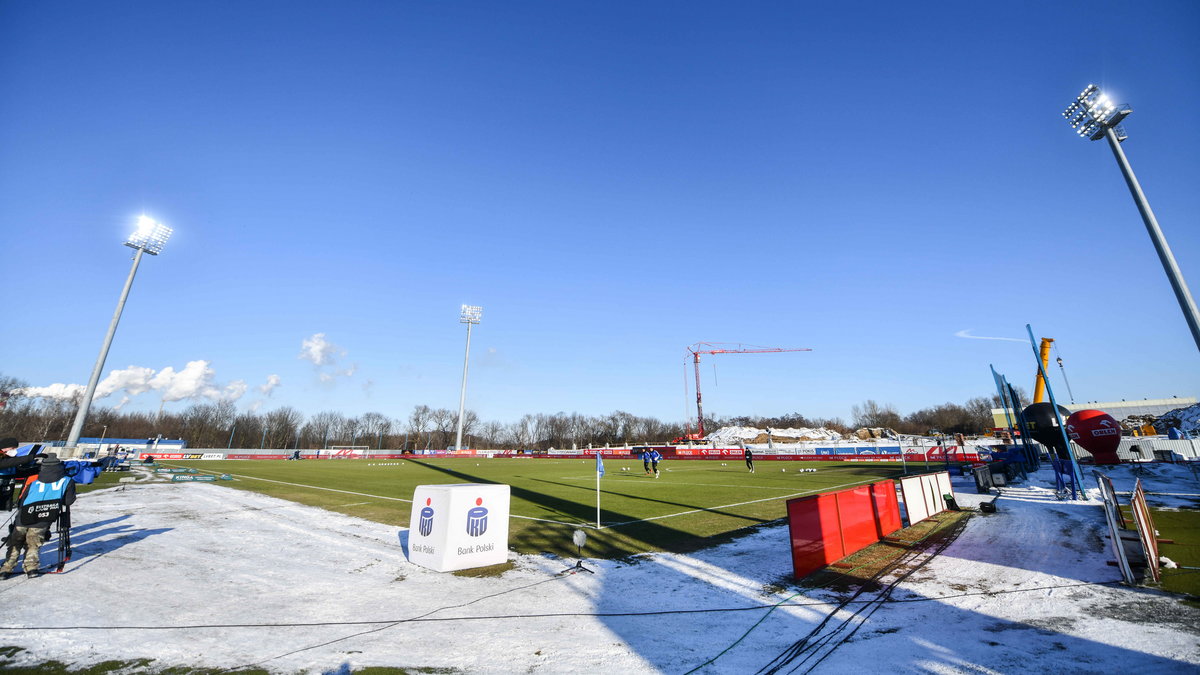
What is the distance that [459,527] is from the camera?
938 cm

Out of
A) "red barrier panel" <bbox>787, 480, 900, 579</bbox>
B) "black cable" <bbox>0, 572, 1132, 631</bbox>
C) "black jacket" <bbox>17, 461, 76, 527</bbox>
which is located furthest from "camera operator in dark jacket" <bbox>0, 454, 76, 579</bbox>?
"red barrier panel" <bbox>787, 480, 900, 579</bbox>

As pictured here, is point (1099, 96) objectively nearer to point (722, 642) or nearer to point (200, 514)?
point (722, 642)

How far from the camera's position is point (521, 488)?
25.3 meters

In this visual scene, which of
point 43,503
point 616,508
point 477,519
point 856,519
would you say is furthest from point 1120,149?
point 43,503

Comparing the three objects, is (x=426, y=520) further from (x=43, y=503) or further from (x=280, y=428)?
(x=280, y=428)

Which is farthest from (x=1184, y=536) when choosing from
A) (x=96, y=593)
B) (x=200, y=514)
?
(x=200, y=514)

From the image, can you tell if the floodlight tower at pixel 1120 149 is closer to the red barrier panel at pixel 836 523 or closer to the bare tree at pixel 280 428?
the red barrier panel at pixel 836 523

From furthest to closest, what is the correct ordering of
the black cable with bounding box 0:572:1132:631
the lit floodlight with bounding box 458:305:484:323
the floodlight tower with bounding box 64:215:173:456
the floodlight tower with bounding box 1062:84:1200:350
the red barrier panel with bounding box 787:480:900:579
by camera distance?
the lit floodlight with bounding box 458:305:484:323, the floodlight tower with bounding box 64:215:173:456, the floodlight tower with bounding box 1062:84:1200:350, the red barrier panel with bounding box 787:480:900:579, the black cable with bounding box 0:572:1132:631

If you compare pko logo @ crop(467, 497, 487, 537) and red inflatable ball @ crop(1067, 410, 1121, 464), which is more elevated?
red inflatable ball @ crop(1067, 410, 1121, 464)

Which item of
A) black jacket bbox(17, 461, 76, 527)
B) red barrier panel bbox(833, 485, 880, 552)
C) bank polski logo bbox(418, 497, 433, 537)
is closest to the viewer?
black jacket bbox(17, 461, 76, 527)

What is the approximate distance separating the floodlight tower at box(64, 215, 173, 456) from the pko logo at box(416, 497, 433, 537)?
42401 mm

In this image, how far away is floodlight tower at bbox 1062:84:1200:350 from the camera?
1877cm

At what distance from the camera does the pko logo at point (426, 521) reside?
9672 mm

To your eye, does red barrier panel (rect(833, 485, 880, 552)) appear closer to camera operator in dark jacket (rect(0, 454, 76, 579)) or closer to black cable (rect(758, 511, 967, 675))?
black cable (rect(758, 511, 967, 675))
